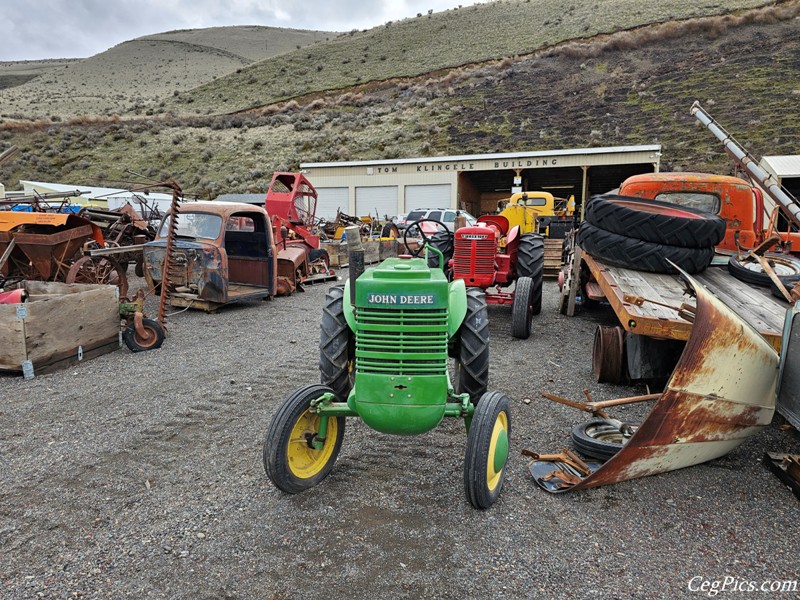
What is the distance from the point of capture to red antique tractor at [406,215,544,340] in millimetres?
6613

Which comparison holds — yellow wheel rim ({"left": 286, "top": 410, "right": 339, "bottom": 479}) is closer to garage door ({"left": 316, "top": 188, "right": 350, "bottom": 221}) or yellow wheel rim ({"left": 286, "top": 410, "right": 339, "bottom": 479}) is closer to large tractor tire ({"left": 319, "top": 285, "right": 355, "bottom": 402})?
→ large tractor tire ({"left": 319, "top": 285, "right": 355, "bottom": 402})

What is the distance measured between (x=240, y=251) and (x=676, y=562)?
8561 millimetres

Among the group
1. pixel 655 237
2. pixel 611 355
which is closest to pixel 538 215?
pixel 655 237

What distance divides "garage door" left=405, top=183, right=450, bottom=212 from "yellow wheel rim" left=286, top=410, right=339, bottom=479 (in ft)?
78.3

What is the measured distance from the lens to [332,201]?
28.3 m

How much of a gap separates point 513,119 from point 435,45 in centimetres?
2720

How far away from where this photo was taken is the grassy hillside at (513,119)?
28234 millimetres

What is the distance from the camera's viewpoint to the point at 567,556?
8.36ft

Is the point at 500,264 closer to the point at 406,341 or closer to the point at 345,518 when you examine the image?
the point at 406,341

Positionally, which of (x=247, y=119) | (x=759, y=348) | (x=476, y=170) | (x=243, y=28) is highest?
(x=243, y=28)

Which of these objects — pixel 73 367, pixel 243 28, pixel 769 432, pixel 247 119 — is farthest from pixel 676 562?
pixel 243 28

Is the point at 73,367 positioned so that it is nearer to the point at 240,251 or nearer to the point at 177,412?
the point at 177,412

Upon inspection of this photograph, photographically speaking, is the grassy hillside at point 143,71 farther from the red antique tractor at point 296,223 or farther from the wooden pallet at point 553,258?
the wooden pallet at point 553,258

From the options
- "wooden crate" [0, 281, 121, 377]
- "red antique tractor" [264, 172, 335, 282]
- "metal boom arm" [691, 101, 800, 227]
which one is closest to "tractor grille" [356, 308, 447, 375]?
"wooden crate" [0, 281, 121, 377]
